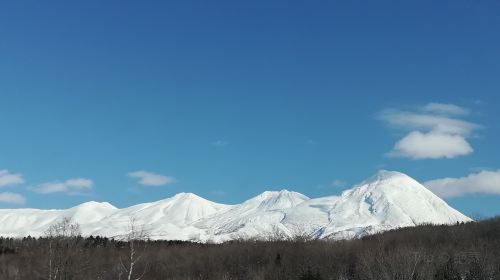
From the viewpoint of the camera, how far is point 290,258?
339 feet

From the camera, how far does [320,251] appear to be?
102m

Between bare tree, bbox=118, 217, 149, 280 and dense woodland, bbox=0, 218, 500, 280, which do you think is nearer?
bare tree, bbox=118, 217, 149, 280

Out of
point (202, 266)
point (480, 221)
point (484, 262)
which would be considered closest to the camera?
point (484, 262)

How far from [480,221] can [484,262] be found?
94.2 ft

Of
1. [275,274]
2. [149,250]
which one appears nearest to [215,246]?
[149,250]

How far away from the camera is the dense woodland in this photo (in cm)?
7488

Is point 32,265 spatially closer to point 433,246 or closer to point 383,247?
point 383,247

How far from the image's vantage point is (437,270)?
74188 mm

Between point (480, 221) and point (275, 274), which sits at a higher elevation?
point (480, 221)

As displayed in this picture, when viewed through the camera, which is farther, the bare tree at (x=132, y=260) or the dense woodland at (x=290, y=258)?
the dense woodland at (x=290, y=258)

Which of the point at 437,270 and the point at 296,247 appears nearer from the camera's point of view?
the point at 437,270

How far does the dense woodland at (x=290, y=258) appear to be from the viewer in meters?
74.9

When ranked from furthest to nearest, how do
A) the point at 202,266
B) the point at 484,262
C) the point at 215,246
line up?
1. the point at 215,246
2. the point at 202,266
3. the point at 484,262

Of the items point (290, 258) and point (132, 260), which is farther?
point (290, 258)
